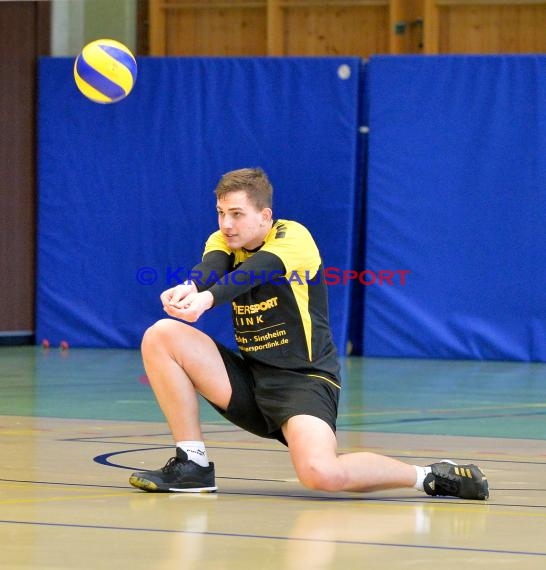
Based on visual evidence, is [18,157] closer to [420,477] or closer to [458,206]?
[458,206]

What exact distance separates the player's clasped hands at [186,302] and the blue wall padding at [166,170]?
7.71 m

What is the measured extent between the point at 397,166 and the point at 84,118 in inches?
120

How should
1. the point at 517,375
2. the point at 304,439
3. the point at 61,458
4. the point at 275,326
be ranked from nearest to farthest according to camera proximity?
the point at 304,439
the point at 275,326
the point at 61,458
the point at 517,375

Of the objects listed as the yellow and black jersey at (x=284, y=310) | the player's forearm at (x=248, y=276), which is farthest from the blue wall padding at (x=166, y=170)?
the player's forearm at (x=248, y=276)

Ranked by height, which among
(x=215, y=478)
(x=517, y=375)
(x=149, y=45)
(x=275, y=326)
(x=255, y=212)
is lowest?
(x=517, y=375)

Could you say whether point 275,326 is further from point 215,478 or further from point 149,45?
point 149,45

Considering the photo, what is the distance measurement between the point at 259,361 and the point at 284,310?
0.20 metres

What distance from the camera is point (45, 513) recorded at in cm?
397

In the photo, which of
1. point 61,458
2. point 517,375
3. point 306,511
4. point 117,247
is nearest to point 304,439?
point 306,511

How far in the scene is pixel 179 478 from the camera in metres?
4.47

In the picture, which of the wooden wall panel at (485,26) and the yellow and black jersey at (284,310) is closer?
the yellow and black jersey at (284,310)

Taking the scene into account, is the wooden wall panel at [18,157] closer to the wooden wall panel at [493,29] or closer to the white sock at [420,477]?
the wooden wall panel at [493,29]

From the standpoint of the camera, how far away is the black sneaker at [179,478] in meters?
4.46

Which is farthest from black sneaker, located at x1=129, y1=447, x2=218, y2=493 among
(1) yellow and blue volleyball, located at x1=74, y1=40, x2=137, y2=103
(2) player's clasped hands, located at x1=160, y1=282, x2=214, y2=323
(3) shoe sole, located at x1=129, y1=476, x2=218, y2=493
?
(1) yellow and blue volleyball, located at x1=74, y1=40, x2=137, y2=103
